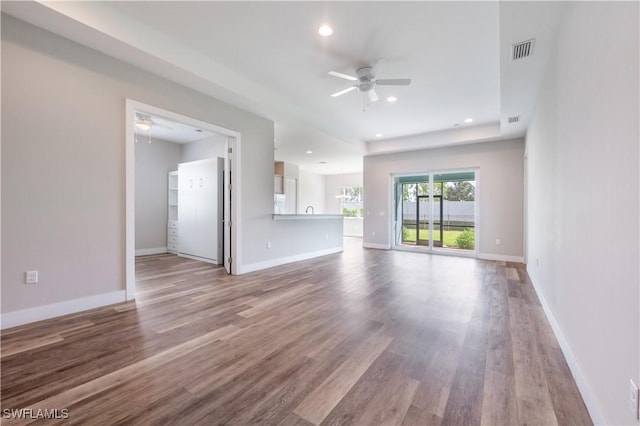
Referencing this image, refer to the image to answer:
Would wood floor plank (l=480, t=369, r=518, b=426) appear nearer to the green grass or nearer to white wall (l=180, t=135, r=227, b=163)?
the green grass

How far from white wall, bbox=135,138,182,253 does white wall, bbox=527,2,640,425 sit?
7.82 m

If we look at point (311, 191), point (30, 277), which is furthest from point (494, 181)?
point (30, 277)

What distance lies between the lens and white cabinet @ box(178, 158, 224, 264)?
5598 mm

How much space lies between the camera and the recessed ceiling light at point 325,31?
111 inches

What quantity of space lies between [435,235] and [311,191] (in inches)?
261

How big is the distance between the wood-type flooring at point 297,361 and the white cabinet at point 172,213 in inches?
143

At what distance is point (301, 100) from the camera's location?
4734 millimetres

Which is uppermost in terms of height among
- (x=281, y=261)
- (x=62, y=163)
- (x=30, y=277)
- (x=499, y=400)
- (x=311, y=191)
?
(x=311, y=191)

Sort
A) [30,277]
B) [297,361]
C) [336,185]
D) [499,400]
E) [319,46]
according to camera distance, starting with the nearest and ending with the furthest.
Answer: [499,400] < [297,361] < [30,277] < [319,46] < [336,185]

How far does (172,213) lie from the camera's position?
23.2 ft

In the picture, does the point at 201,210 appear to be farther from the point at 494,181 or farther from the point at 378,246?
the point at 494,181

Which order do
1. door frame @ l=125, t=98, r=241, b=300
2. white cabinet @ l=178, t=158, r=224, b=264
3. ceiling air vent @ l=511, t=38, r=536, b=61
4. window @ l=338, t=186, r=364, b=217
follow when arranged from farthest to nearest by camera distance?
1. window @ l=338, t=186, r=364, b=217
2. white cabinet @ l=178, t=158, r=224, b=264
3. door frame @ l=125, t=98, r=241, b=300
4. ceiling air vent @ l=511, t=38, r=536, b=61

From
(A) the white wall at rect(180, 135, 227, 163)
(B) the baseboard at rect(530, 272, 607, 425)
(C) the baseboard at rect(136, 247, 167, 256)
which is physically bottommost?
(B) the baseboard at rect(530, 272, 607, 425)

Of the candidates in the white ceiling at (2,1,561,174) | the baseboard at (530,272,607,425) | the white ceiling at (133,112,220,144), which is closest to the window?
the white ceiling at (133,112,220,144)
